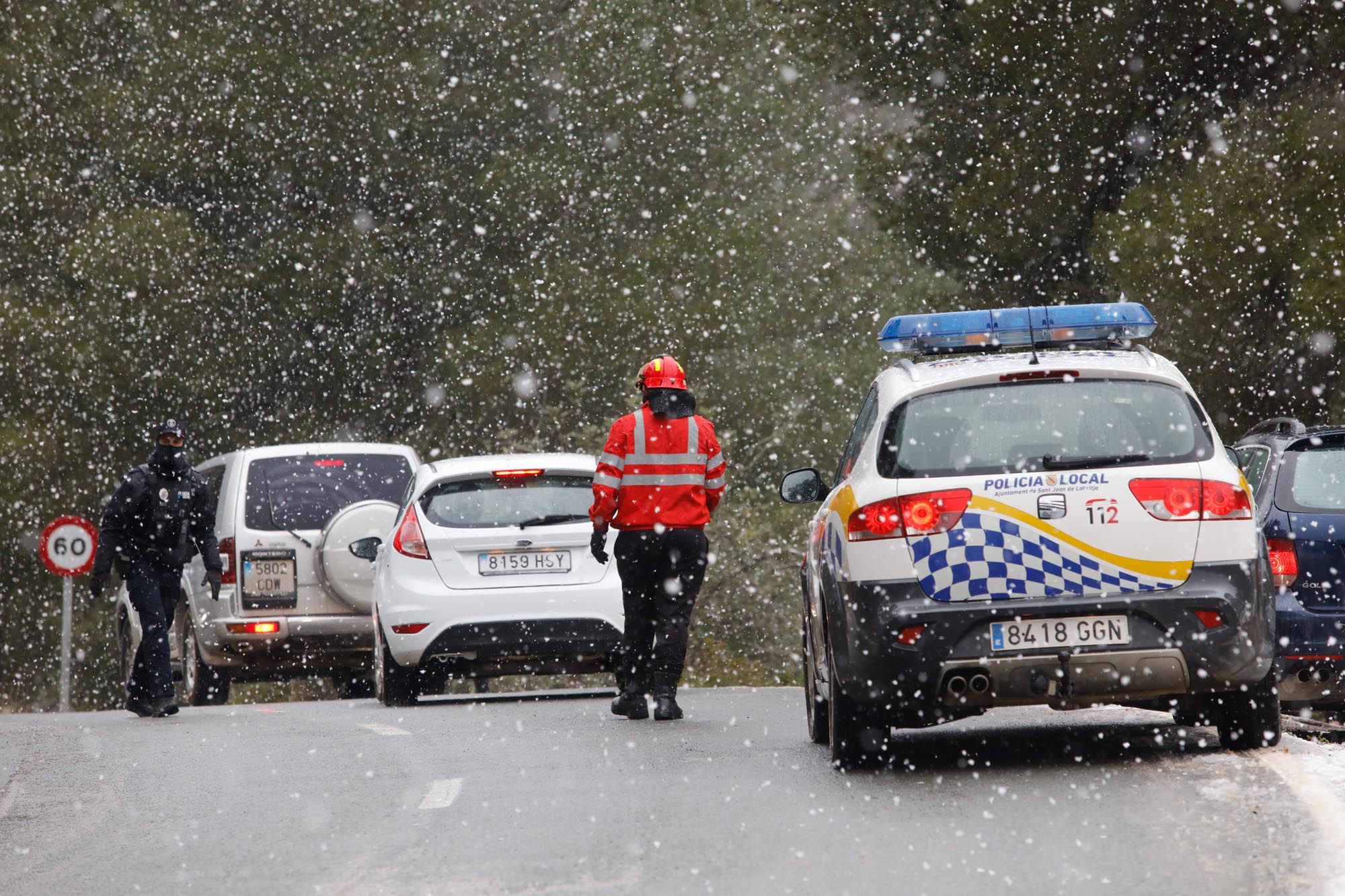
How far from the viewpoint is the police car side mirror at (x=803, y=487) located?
35.1 ft

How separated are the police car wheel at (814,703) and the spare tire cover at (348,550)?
5886 mm

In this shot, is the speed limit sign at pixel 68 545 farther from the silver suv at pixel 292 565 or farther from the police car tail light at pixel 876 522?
the police car tail light at pixel 876 522

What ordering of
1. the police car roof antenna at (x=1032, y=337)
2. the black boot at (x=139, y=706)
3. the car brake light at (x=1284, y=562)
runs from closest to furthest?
the police car roof antenna at (x=1032, y=337) < the car brake light at (x=1284, y=562) < the black boot at (x=139, y=706)

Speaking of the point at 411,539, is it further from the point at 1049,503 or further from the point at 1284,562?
the point at 1049,503

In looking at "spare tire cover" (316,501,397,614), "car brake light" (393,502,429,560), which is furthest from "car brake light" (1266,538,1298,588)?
"spare tire cover" (316,501,397,614)

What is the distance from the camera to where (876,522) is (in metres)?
8.97

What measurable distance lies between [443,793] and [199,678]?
923 cm

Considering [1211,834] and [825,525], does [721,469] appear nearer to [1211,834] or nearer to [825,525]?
[825,525]

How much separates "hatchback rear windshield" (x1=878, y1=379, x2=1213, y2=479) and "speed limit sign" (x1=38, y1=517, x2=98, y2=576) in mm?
17996

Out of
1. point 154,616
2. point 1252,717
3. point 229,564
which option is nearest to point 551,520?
point 154,616

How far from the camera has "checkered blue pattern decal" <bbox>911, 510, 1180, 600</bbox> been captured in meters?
8.80

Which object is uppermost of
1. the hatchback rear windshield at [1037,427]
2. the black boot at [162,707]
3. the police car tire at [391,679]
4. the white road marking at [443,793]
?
the hatchback rear windshield at [1037,427]

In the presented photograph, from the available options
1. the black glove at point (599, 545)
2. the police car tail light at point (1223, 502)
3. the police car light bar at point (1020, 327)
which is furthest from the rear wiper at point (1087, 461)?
A: the black glove at point (599, 545)

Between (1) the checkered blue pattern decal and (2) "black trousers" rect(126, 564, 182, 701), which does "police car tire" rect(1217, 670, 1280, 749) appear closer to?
(1) the checkered blue pattern decal
